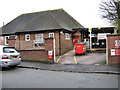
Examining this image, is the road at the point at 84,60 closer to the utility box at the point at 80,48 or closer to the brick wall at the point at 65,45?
the utility box at the point at 80,48

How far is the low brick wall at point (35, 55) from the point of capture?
12.3 metres

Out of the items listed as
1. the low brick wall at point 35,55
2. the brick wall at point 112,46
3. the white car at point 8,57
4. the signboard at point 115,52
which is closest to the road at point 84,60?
the brick wall at point 112,46

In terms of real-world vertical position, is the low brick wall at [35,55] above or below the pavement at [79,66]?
above

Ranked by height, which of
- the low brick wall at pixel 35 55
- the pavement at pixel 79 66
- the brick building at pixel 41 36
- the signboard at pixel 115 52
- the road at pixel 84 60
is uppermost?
the brick building at pixel 41 36

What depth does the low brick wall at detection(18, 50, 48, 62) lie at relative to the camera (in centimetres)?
1226

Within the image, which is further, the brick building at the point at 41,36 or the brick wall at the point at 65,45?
the brick wall at the point at 65,45

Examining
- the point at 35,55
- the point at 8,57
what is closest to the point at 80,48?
the point at 35,55

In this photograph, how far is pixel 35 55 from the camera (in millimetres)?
12703

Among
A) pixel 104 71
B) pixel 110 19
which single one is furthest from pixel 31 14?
pixel 104 71

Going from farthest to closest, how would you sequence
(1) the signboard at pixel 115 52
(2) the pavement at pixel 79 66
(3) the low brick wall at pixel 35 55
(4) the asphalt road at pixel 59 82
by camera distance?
(3) the low brick wall at pixel 35 55 → (1) the signboard at pixel 115 52 → (2) the pavement at pixel 79 66 → (4) the asphalt road at pixel 59 82

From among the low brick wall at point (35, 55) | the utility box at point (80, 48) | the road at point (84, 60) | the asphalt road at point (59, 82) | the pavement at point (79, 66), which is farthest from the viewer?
the utility box at point (80, 48)

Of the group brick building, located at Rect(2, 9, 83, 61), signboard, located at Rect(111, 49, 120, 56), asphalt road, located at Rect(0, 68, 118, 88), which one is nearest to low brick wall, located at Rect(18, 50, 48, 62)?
brick building, located at Rect(2, 9, 83, 61)

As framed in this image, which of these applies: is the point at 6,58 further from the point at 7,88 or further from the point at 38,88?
the point at 38,88

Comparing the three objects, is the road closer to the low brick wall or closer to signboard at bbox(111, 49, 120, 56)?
signboard at bbox(111, 49, 120, 56)
